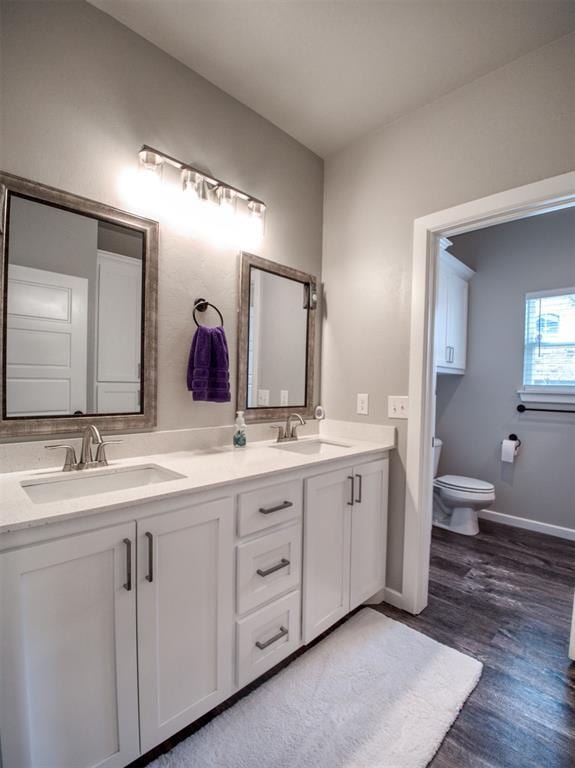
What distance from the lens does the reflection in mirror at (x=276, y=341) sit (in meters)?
2.05

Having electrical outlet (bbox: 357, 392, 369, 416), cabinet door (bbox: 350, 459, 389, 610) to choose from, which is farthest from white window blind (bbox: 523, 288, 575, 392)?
cabinet door (bbox: 350, 459, 389, 610)

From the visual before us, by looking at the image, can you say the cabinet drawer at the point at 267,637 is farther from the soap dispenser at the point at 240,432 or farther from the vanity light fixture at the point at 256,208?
the vanity light fixture at the point at 256,208

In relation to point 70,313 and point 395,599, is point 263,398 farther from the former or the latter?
point 395,599

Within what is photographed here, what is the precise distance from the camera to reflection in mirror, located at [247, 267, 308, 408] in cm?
205

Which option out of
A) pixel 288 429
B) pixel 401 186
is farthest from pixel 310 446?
pixel 401 186

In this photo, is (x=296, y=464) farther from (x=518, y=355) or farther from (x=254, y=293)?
(x=518, y=355)

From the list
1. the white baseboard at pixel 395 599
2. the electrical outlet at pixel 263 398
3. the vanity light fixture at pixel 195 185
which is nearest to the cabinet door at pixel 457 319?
the electrical outlet at pixel 263 398

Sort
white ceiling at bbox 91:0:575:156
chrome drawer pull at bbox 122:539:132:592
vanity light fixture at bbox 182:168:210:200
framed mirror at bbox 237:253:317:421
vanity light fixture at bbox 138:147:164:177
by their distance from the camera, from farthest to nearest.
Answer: framed mirror at bbox 237:253:317:421 < vanity light fixture at bbox 182:168:210:200 < vanity light fixture at bbox 138:147:164:177 < white ceiling at bbox 91:0:575:156 < chrome drawer pull at bbox 122:539:132:592

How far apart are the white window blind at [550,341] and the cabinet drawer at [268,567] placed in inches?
102

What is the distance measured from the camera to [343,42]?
5.16ft

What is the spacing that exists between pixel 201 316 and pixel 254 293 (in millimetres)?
376

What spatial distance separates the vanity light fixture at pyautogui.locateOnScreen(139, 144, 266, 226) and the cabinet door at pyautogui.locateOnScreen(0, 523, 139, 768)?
1.44m

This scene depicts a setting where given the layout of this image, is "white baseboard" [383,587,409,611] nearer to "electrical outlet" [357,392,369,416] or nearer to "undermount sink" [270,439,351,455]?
"undermount sink" [270,439,351,455]

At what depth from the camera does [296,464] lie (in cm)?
148
